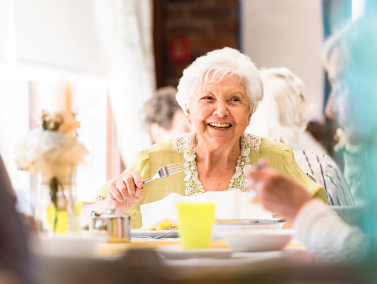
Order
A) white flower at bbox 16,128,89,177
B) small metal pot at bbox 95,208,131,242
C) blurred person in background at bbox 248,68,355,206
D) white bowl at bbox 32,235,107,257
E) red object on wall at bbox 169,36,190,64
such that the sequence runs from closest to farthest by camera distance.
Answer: white bowl at bbox 32,235,107,257 → white flower at bbox 16,128,89,177 → small metal pot at bbox 95,208,131,242 → blurred person in background at bbox 248,68,355,206 → red object on wall at bbox 169,36,190,64

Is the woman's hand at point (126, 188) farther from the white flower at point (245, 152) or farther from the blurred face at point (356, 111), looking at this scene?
the blurred face at point (356, 111)

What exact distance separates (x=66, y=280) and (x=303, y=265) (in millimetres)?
379

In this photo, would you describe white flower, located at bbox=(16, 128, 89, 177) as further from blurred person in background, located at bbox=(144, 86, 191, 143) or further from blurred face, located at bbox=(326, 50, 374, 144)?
blurred person in background, located at bbox=(144, 86, 191, 143)

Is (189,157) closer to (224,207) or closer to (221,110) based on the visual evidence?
(221,110)

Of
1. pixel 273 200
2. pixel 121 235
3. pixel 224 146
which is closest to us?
pixel 273 200

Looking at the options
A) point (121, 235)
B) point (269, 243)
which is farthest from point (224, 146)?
point (269, 243)

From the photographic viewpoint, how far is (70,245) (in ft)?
2.94

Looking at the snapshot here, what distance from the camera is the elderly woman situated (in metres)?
1.92

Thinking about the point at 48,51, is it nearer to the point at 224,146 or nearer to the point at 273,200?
the point at 224,146

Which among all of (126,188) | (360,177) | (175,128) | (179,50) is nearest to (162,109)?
(175,128)

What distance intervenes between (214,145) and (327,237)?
109cm

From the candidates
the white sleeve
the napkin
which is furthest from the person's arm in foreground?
the napkin

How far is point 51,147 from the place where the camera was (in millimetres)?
970

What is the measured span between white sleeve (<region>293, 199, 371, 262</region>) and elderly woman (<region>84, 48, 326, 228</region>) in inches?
38.3
